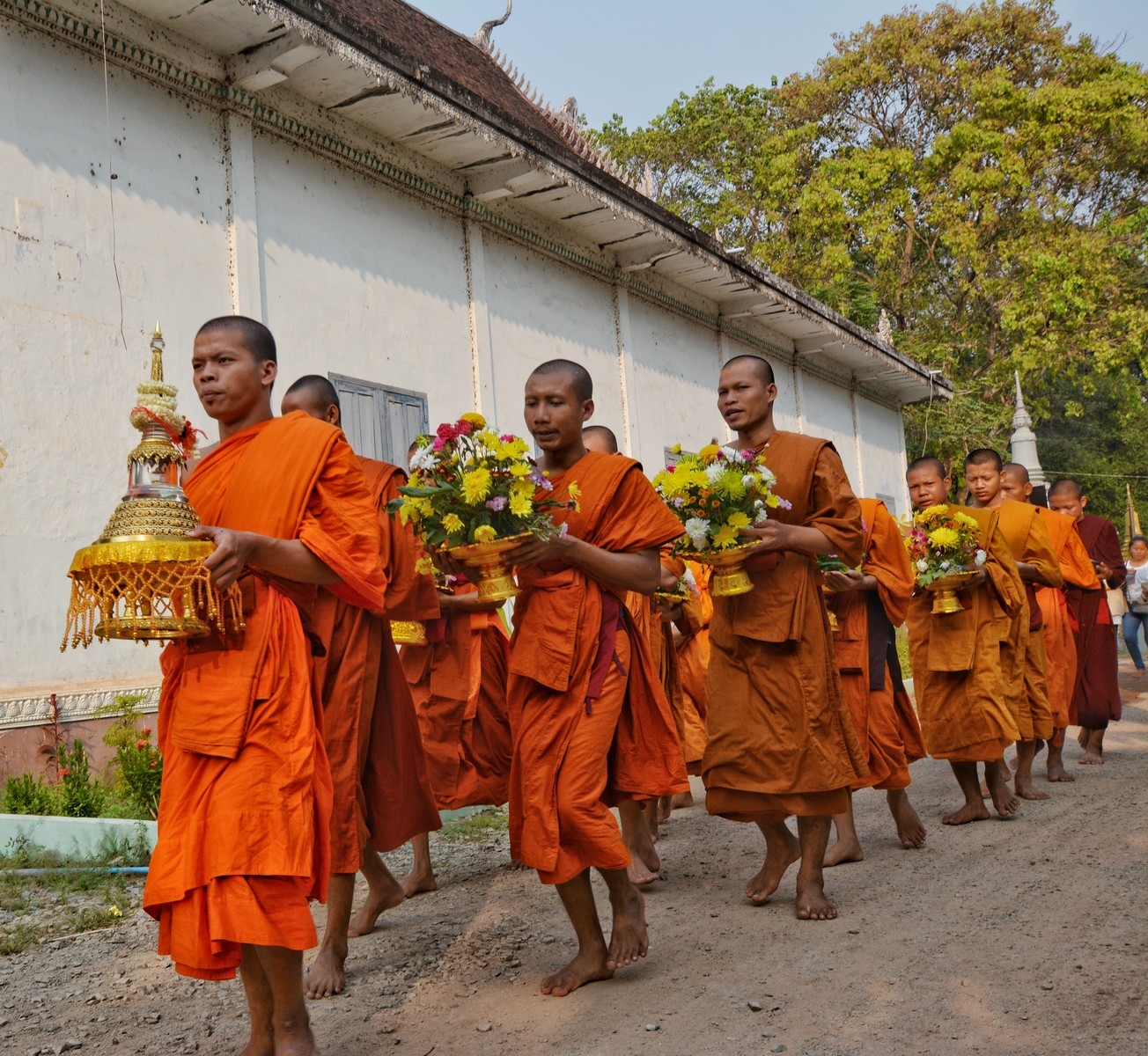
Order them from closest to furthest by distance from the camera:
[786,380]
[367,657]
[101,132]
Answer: [367,657]
[101,132]
[786,380]

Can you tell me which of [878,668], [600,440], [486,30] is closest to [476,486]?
[600,440]

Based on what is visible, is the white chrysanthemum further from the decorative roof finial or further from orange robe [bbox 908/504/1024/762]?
Answer: the decorative roof finial

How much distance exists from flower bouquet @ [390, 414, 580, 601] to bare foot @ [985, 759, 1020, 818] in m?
4.05

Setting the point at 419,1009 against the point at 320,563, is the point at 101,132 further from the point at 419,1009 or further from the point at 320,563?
the point at 419,1009

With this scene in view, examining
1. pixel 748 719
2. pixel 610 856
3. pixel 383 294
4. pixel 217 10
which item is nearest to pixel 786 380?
pixel 383 294

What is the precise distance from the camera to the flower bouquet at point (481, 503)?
3939mm

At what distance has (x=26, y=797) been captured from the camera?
612 centimetres

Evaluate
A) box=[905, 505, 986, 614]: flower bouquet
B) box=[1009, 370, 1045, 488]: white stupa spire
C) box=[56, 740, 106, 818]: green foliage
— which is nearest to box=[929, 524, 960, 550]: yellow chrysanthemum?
box=[905, 505, 986, 614]: flower bouquet

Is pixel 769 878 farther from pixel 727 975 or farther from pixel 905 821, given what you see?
pixel 905 821

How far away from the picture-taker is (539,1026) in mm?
3715

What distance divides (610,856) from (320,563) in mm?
1415

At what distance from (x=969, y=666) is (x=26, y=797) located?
5.24m

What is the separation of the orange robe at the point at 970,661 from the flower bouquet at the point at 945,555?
0.13 metres

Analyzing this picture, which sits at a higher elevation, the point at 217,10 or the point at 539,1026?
the point at 217,10
